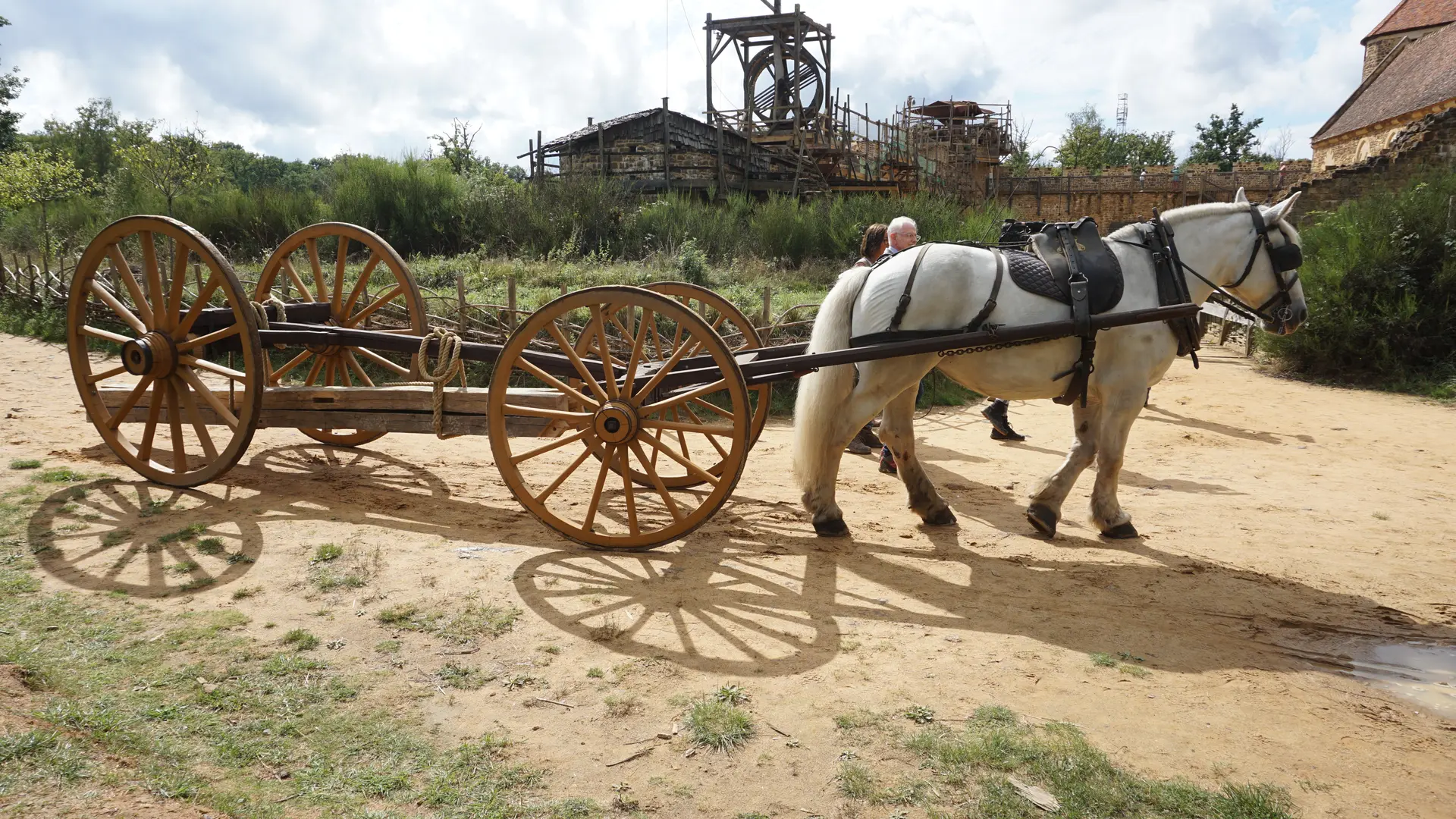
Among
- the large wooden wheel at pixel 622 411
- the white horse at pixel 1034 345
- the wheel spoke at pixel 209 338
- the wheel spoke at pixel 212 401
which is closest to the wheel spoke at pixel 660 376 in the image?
the large wooden wheel at pixel 622 411

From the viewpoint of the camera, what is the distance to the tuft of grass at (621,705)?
2990mm

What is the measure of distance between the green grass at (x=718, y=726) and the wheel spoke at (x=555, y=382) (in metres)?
1.97

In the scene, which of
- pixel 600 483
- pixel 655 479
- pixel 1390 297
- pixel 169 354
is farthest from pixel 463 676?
pixel 1390 297

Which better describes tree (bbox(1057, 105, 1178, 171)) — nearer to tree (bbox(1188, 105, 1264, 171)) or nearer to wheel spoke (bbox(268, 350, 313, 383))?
tree (bbox(1188, 105, 1264, 171))

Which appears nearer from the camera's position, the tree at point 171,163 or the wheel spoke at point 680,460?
the wheel spoke at point 680,460

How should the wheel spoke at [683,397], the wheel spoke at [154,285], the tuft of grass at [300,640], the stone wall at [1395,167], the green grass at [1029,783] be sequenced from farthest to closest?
1. the stone wall at [1395,167]
2. the wheel spoke at [154,285]
3. the wheel spoke at [683,397]
4. the tuft of grass at [300,640]
5. the green grass at [1029,783]

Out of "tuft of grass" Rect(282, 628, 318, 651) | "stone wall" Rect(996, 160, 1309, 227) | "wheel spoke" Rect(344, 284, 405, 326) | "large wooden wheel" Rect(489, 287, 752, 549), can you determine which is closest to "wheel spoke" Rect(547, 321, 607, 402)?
"large wooden wheel" Rect(489, 287, 752, 549)

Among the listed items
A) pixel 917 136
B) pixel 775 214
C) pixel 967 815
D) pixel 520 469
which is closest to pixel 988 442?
pixel 520 469

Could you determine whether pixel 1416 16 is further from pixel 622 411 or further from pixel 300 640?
pixel 300 640

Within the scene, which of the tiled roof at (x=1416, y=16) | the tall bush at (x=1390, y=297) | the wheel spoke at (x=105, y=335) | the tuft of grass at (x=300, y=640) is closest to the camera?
the tuft of grass at (x=300, y=640)

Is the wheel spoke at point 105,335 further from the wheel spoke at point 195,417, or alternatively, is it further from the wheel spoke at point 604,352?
the wheel spoke at point 604,352

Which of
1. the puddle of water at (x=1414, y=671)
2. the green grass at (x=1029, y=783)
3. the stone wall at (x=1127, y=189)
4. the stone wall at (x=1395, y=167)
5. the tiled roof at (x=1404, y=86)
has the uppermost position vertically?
the tiled roof at (x=1404, y=86)

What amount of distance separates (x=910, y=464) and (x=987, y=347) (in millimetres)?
1168

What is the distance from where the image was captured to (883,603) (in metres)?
4.10
